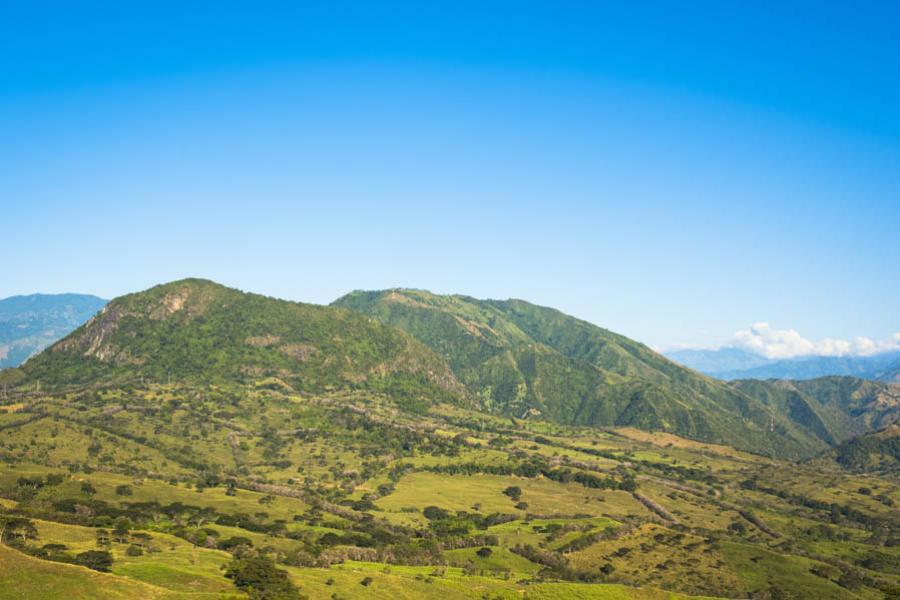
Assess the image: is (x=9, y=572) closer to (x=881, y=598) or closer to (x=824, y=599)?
(x=824, y=599)

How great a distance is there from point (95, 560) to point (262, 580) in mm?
24422

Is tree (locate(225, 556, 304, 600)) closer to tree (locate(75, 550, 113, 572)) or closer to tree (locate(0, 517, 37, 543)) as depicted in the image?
tree (locate(75, 550, 113, 572))

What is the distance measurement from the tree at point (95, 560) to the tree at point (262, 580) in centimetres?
1764

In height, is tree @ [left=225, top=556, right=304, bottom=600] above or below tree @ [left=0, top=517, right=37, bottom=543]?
below

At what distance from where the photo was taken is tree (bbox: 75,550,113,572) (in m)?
99.6

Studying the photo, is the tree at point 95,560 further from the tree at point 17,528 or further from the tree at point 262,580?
the tree at point 262,580

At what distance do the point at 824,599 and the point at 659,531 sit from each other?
43579 mm

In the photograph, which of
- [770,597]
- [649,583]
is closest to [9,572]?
[649,583]

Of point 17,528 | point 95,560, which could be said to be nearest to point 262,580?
point 95,560

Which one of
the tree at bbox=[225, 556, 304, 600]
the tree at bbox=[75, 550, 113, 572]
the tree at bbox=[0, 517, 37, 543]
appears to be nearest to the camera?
the tree at bbox=[75, 550, 113, 572]

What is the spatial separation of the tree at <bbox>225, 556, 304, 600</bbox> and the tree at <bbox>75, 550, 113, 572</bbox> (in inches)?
695

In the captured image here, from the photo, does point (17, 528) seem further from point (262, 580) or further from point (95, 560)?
point (262, 580)

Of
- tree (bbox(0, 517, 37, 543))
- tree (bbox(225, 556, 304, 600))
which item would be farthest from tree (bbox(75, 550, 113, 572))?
tree (bbox(225, 556, 304, 600))

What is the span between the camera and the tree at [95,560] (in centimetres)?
9956
